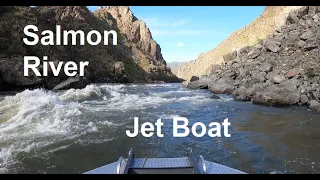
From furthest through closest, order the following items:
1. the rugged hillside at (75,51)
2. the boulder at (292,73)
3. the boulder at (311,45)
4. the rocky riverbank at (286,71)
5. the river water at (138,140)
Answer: the rugged hillside at (75,51)
the boulder at (311,45)
the boulder at (292,73)
the rocky riverbank at (286,71)
the river water at (138,140)

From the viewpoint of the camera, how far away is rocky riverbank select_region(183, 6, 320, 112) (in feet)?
61.2

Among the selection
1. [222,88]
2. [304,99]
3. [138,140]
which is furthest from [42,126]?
[222,88]

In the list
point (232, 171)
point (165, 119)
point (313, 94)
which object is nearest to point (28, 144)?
point (165, 119)

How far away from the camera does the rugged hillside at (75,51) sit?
35094 mm

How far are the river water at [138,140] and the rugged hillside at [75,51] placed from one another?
62.5ft

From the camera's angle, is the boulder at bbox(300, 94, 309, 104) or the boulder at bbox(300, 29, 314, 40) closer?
the boulder at bbox(300, 94, 309, 104)

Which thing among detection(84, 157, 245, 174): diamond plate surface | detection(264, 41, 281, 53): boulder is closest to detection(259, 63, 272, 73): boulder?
detection(264, 41, 281, 53): boulder

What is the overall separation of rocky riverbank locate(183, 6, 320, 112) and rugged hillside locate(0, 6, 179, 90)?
1787 centimetres

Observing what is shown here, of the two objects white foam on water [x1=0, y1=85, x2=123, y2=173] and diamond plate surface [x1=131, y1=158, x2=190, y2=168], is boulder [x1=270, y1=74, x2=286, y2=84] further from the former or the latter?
diamond plate surface [x1=131, y1=158, x2=190, y2=168]

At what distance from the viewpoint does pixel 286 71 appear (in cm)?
2350

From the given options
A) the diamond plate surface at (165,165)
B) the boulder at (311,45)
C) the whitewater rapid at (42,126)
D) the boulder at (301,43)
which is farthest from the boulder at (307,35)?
the diamond plate surface at (165,165)

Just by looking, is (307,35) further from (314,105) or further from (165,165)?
(165,165)

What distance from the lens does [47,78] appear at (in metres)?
36.5

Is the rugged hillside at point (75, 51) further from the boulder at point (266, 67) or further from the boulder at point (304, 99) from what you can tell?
the boulder at point (304, 99)
